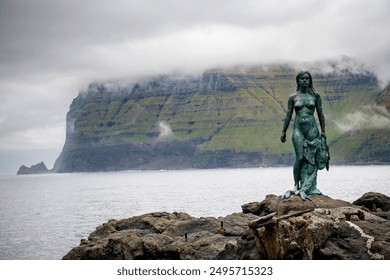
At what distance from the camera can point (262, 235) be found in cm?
1291

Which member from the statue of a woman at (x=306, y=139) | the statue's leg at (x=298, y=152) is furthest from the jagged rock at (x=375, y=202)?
the statue's leg at (x=298, y=152)

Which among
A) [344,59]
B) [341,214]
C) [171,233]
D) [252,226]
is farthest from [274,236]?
[344,59]

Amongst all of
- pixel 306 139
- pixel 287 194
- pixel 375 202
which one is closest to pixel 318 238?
pixel 287 194

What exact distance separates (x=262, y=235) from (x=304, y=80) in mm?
6915

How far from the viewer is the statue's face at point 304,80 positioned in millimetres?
18719

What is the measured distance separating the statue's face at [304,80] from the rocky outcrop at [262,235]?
10.1 feet

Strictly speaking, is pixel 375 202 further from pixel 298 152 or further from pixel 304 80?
pixel 304 80

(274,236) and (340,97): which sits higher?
(340,97)

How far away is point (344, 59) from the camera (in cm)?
16150

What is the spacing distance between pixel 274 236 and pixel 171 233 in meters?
6.74

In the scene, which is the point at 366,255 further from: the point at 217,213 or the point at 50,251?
the point at 217,213
